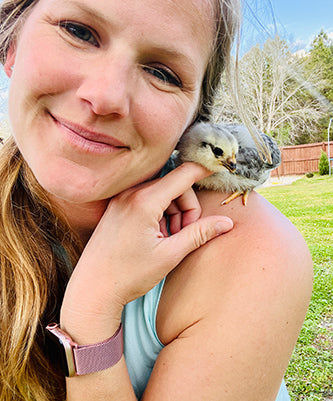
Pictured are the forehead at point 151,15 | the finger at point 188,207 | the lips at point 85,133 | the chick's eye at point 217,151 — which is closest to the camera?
the forehead at point 151,15

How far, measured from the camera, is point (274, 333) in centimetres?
119

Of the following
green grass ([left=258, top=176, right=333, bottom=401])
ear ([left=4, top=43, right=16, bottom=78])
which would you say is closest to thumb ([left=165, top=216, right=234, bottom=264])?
ear ([left=4, top=43, right=16, bottom=78])

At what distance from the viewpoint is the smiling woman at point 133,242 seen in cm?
115

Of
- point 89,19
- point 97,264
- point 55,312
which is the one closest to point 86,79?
point 89,19

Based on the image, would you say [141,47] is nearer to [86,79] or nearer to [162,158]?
[86,79]

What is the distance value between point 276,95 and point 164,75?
23.1 feet

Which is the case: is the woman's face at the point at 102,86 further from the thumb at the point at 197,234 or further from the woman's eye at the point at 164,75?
the thumb at the point at 197,234

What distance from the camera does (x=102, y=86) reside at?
3.62 ft

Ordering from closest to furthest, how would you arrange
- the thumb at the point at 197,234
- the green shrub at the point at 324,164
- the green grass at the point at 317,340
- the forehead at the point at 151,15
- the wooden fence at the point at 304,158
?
the forehead at the point at 151,15
the thumb at the point at 197,234
the green grass at the point at 317,340
the green shrub at the point at 324,164
the wooden fence at the point at 304,158

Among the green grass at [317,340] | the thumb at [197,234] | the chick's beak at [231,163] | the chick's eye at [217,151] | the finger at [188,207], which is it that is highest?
the chick's eye at [217,151]

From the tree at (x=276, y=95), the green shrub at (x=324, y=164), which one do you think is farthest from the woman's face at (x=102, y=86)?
the green shrub at (x=324, y=164)

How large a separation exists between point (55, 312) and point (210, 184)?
2.55 feet

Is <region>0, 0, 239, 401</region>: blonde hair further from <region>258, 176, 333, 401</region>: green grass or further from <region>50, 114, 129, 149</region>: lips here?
<region>258, 176, 333, 401</region>: green grass

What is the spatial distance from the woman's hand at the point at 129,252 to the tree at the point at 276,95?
0.44 m
